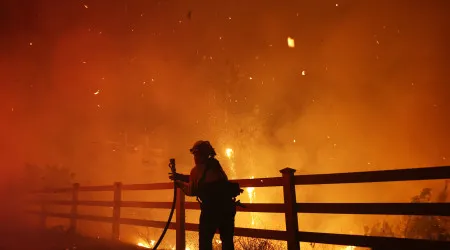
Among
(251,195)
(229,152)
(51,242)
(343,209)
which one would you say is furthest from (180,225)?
(251,195)

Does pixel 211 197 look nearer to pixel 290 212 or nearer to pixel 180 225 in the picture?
pixel 290 212

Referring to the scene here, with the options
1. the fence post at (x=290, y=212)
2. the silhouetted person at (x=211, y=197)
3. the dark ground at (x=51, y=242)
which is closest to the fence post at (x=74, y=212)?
the dark ground at (x=51, y=242)

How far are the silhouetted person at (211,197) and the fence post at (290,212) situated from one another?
1.08 metres

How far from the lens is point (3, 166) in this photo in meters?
18.0

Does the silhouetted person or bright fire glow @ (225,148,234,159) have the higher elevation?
bright fire glow @ (225,148,234,159)

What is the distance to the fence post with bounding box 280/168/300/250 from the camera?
179 inches

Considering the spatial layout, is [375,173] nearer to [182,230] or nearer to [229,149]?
[182,230]

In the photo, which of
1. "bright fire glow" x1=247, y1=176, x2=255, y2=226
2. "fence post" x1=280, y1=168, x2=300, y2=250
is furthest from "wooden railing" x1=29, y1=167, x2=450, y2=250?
"bright fire glow" x1=247, y1=176, x2=255, y2=226

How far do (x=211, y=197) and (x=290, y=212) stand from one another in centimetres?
142

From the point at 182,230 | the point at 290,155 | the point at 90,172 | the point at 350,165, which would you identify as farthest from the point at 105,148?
the point at 350,165

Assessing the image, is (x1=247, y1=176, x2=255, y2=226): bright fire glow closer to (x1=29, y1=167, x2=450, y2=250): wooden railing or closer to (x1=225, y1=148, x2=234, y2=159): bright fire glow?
(x1=225, y1=148, x2=234, y2=159): bright fire glow

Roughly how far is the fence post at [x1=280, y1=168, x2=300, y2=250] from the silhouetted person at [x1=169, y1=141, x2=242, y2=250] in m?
1.08

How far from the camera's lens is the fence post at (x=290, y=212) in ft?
14.9

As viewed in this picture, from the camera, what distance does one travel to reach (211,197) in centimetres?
383
